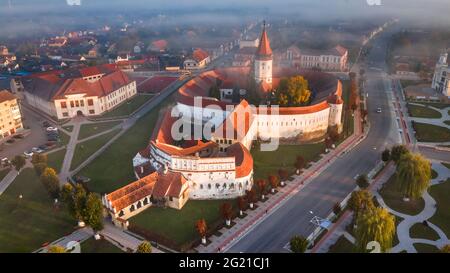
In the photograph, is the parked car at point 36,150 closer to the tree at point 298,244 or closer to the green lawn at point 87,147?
the green lawn at point 87,147

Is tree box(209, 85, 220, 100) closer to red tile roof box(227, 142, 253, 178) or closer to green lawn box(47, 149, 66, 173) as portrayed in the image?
red tile roof box(227, 142, 253, 178)

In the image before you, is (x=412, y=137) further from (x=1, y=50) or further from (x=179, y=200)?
(x=1, y=50)

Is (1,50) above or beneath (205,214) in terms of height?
above

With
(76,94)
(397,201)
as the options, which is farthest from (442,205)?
(76,94)

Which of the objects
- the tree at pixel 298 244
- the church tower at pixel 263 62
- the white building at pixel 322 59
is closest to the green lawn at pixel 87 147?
the church tower at pixel 263 62

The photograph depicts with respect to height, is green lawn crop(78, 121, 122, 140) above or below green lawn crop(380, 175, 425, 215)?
above

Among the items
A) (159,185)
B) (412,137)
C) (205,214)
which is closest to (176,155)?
(159,185)

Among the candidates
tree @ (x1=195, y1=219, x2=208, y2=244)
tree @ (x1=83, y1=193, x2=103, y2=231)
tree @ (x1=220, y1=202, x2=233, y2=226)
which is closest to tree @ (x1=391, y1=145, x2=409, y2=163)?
tree @ (x1=220, y1=202, x2=233, y2=226)

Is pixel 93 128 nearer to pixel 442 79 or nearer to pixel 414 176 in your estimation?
pixel 414 176
